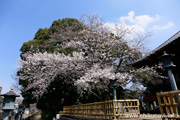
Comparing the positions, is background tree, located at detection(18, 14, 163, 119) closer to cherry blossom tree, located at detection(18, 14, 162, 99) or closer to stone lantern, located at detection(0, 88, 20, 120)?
cherry blossom tree, located at detection(18, 14, 162, 99)

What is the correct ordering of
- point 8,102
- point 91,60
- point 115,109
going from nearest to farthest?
1. point 115,109
2. point 8,102
3. point 91,60

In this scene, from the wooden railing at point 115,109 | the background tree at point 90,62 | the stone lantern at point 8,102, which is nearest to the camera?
the wooden railing at point 115,109

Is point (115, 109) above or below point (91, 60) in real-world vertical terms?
below

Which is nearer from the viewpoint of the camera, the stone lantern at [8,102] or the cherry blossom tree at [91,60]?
the stone lantern at [8,102]

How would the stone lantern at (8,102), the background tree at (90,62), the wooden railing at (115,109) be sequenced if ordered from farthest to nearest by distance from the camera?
the background tree at (90,62) < the stone lantern at (8,102) < the wooden railing at (115,109)

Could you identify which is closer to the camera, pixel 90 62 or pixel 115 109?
pixel 115 109

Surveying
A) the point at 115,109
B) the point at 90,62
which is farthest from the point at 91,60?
the point at 115,109

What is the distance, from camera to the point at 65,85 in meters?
14.1

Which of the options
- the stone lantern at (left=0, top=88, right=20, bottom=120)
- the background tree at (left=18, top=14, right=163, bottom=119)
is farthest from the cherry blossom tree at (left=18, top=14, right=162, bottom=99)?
the stone lantern at (left=0, top=88, right=20, bottom=120)

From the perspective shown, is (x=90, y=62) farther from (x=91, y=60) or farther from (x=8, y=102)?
(x=8, y=102)

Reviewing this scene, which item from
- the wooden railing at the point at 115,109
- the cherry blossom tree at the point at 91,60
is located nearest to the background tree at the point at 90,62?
the cherry blossom tree at the point at 91,60

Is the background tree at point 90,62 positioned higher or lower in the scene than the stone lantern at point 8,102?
higher

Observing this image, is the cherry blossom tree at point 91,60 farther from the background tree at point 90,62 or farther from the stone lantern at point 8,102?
the stone lantern at point 8,102

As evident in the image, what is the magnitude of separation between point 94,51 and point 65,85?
5889 mm
